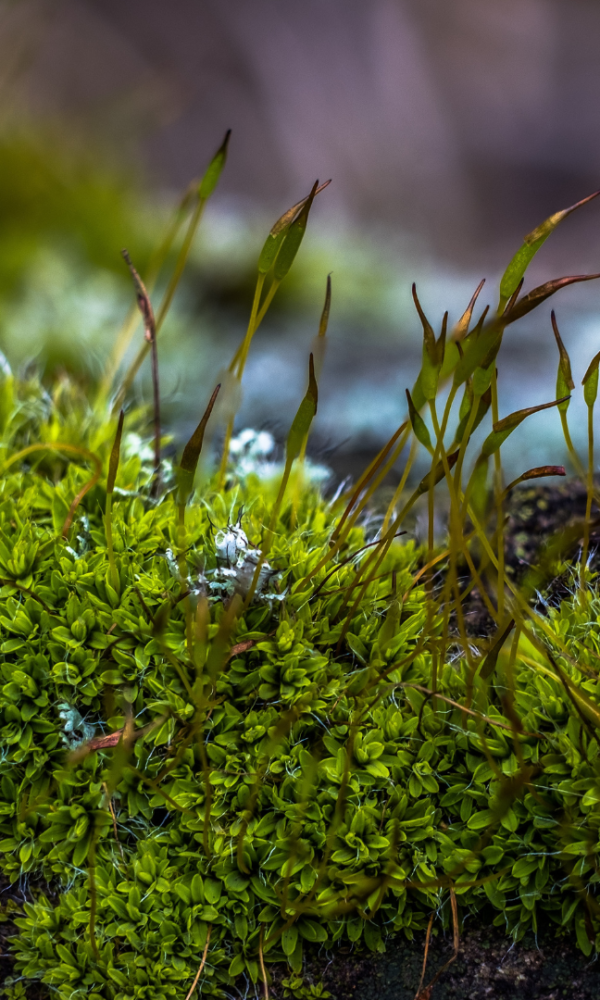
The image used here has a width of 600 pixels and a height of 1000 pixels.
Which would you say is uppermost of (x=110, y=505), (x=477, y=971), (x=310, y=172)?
(x=310, y=172)

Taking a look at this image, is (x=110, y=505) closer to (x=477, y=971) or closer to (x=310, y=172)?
(x=477, y=971)

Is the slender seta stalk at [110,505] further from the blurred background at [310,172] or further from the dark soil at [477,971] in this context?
the blurred background at [310,172]

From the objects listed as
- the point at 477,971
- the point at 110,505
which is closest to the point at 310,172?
the point at 110,505

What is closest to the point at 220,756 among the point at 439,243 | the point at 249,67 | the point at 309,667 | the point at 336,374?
the point at 309,667

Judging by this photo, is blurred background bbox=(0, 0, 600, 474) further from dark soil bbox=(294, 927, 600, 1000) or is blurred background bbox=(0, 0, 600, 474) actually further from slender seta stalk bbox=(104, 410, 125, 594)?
dark soil bbox=(294, 927, 600, 1000)

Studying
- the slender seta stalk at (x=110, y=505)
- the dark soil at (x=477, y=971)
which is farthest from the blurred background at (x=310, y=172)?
the dark soil at (x=477, y=971)

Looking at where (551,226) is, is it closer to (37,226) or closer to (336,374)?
(336,374)

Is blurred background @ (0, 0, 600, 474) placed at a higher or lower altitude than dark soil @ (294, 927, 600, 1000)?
higher

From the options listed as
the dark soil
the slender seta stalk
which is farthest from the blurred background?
the dark soil
